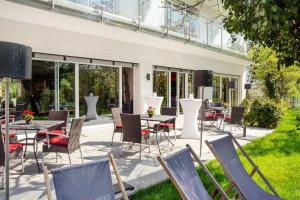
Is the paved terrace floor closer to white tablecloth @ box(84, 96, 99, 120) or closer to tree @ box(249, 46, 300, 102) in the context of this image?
white tablecloth @ box(84, 96, 99, 120)

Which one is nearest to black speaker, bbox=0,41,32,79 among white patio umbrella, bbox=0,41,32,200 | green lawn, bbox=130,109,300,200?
white patio umbrella, bbox=0,41,32,200

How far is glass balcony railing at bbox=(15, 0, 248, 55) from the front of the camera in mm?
9016

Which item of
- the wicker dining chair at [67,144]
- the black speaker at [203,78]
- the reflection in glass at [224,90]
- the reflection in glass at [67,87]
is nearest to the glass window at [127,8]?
the reflection in glass at [67,87]

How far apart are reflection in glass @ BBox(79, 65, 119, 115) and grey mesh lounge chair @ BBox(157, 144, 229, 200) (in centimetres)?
930

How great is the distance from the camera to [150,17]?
473 inches

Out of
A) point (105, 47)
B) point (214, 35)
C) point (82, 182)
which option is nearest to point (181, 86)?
point (214, 35)

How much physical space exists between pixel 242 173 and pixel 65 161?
3.61m

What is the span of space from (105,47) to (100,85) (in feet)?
5.12

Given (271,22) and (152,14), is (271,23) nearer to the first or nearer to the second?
(271,22)

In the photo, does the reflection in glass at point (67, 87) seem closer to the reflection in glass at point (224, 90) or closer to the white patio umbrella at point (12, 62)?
the white patio umbrella at point (12, 62)

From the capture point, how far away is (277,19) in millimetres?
3061

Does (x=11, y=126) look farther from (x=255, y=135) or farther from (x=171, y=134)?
(x=255, y=135)

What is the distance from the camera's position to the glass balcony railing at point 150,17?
9016 mm

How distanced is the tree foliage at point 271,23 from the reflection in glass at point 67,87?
806 cm
